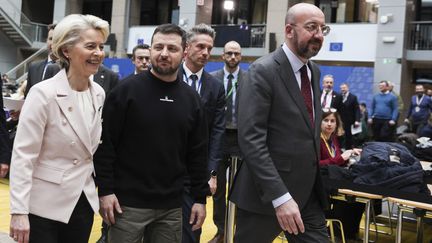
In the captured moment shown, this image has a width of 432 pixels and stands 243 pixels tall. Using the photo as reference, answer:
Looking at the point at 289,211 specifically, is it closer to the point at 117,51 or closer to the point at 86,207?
the point at 86,207

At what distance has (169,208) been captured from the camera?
285cm

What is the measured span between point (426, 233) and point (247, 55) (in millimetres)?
15678

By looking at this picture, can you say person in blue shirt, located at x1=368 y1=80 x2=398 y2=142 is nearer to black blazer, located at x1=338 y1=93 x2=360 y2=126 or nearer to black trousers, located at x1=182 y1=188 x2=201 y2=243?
black blazer, located at x1=338 y1=93 x2=360 y2=126

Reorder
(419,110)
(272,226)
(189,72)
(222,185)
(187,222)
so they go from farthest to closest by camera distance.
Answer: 1. (419,110)
2. (222,185)
3. (189,72)
4. (187,222)
5. (272,226)

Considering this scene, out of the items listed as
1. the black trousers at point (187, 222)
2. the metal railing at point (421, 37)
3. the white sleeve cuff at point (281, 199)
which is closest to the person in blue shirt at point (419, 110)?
the metal railing at point (421, 37)

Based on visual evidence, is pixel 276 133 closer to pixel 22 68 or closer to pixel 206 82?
pixel 206 82

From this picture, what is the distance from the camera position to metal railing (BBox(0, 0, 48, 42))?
27781 mm

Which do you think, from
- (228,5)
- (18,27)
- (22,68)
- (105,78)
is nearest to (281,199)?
(105,78)

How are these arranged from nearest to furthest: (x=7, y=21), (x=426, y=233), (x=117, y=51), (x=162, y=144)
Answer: (x=162, y=144) → (x=426, y=233) → (x=117, y=51) → (x=7, y=21)

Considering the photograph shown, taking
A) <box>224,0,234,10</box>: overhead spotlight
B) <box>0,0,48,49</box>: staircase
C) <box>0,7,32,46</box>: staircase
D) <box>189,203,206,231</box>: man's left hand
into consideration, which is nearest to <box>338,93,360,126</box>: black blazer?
<box>189,203,206,231</box>: man's left hand

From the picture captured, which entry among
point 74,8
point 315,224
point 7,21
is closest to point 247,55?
point 74,8

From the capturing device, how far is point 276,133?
2914mm

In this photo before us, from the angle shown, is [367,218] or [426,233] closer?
[367,218]

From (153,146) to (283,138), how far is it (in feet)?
2.43
